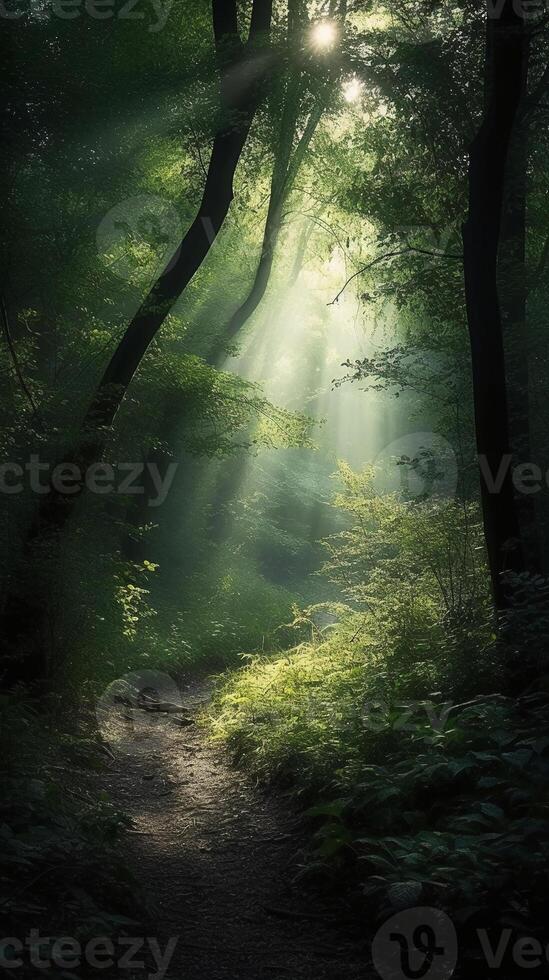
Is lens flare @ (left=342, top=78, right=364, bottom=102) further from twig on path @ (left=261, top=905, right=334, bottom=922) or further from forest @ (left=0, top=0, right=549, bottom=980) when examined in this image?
twig on path @ (left=261, top=905, right=334, bottom=922)

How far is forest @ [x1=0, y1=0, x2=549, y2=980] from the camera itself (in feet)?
12.8

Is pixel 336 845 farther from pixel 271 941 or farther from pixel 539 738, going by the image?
pixel 539 738

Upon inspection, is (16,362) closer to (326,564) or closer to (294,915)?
(326,564)

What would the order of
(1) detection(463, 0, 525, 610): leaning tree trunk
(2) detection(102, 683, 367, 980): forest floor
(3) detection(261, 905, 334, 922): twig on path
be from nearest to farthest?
(2) detection(102, 683, 367, 980): forest floor < (3) detection(261, 905, 334, 922): twig on path < (1) detection(463, 0, 525, 610): leaning tree trunk

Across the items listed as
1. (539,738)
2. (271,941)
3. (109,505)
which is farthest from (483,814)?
(109,505)

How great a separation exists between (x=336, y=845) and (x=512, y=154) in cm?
757

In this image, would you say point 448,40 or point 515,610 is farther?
point 448,40

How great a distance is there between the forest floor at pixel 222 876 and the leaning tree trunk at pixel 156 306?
5.94 feet

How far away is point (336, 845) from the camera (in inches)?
185

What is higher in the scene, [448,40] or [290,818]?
[448,40]

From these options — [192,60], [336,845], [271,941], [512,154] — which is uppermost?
[192,60]

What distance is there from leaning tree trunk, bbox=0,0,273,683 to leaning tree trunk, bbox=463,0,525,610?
123 inches

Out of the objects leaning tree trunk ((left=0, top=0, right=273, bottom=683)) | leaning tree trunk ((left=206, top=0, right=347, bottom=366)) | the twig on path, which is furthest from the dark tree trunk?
the twig on path

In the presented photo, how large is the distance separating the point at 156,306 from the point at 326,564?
4456mm
